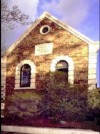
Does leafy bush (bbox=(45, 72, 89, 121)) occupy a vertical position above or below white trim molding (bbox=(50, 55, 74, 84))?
below

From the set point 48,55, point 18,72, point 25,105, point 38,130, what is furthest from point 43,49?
point 38,130

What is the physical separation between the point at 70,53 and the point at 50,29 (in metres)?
0.50

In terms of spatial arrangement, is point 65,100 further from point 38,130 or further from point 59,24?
point 59,24

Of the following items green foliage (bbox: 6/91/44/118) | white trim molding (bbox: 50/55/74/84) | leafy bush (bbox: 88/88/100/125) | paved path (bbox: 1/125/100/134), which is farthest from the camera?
white trim molding (bbox: 50/55/74/84)

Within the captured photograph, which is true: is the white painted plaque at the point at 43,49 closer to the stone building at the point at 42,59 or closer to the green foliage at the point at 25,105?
the stone building at the point at 42,59

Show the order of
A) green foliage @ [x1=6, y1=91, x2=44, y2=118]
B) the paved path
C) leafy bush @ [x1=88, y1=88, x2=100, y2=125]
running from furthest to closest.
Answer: green foliage @ [x1=6, y1=91, x2=44, y2=118], leafy bush @ [x1=88, y1=88, x2=100, y2=125], the paved path

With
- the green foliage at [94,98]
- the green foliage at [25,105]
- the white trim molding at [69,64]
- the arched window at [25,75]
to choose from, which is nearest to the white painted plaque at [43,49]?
the white trim molding at [69,64]

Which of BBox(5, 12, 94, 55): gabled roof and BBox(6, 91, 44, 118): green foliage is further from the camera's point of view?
BBox(5, 12, 94, 55): gabled roof

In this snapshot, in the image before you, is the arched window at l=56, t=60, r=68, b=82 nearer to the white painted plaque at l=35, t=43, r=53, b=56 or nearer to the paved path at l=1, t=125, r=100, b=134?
the white painted plaque at l=35, t=43, r=53, b=56

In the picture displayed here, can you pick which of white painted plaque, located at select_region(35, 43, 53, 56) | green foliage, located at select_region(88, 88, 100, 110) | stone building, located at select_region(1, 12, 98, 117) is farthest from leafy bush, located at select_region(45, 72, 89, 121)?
white painted plaque, located at select_region(35, 43, 53, 56)

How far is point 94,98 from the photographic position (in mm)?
4590

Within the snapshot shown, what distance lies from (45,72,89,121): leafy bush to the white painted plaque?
38cm

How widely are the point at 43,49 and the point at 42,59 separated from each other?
157 mm

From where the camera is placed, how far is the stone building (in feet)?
16.4
